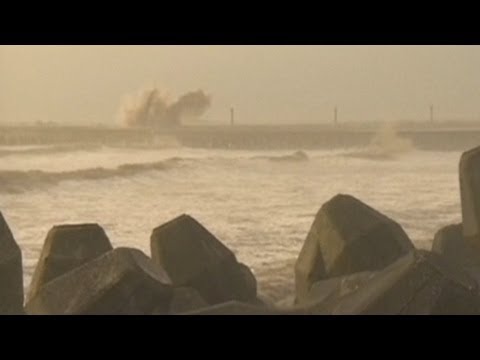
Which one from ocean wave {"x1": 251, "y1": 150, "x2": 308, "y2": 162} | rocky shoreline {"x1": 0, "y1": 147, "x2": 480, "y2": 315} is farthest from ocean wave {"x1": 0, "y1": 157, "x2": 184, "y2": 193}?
rocky shoreline {"x1": 0, "y1": 147, "x2": 480, "y2": 315}

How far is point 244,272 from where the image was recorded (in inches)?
234

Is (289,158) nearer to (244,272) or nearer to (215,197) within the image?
(215,197)

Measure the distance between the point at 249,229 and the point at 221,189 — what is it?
11565mm

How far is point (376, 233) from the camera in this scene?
5.69 metres

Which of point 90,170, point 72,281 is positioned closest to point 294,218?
point 72,281

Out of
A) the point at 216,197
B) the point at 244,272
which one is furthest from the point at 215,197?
the point at 244,272

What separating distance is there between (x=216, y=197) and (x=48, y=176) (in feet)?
20.6

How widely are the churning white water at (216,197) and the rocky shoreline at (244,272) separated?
1331 millimetres

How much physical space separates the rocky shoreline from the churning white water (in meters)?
1.33

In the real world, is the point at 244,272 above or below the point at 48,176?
above

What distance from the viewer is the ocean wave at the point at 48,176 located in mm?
22797

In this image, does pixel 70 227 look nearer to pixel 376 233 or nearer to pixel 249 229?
pixel 376 233

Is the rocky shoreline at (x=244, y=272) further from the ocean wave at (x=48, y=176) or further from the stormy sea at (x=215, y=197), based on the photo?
the ocean wave at (x=48, y=176)

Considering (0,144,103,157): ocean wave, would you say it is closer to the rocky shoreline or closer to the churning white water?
the churning white water
